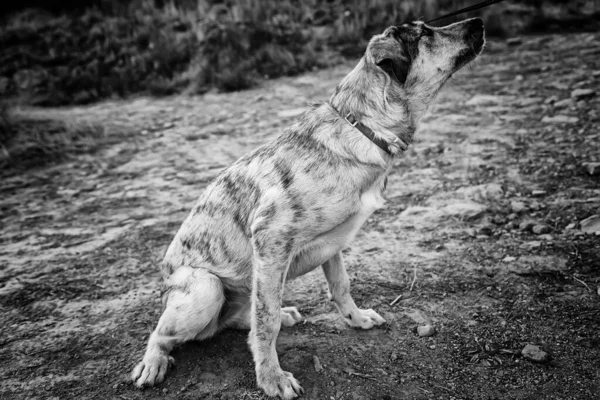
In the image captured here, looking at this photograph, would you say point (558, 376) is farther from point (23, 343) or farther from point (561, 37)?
point (561, 37)

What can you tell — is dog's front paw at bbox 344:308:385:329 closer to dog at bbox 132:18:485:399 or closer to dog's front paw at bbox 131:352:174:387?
dog at bbox 132:18:485:399

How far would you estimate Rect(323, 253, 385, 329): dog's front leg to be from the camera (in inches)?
124

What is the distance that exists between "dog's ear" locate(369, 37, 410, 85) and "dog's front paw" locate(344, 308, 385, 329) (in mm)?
1622

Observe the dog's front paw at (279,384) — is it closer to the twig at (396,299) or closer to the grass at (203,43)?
the twig at (396,299)

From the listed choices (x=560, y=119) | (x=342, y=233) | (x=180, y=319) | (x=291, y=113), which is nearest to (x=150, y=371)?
(x=180, y=319)

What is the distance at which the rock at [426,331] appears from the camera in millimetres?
2990

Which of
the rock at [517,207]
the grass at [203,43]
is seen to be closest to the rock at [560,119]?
the rock at [517,207]

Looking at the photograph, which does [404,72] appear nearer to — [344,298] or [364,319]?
[344,298]

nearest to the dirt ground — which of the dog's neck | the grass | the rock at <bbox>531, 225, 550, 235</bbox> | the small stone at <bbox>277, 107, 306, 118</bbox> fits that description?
the rock at <bbox>531, 225, 550, 235</bbox>

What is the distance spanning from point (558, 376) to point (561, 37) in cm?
829

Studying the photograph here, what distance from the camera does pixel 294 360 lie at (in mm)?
2918

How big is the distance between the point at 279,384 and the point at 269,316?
41 cm

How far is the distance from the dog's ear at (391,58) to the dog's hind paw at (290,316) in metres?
1.80

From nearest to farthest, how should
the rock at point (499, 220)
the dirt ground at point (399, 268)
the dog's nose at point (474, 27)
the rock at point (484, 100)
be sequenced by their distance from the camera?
the dirt ground at point (399, 268) → the dog's nose at point (474, 27) → the rock at point (499, 220) → the rock at point (484, 100)
